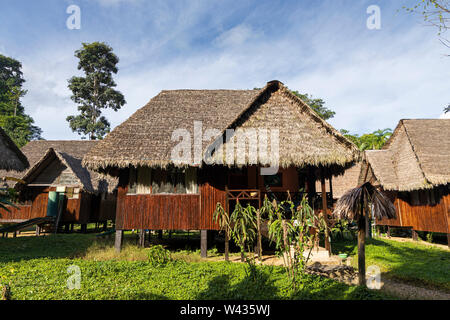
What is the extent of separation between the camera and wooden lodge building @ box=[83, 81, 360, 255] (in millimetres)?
8414

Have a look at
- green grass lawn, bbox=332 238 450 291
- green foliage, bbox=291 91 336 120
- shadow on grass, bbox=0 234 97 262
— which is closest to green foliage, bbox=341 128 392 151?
green foliage, bbox=291 91 336 120

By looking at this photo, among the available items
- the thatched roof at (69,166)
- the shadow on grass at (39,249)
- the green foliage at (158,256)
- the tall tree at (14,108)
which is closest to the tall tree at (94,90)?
the tall tree at (14,108)

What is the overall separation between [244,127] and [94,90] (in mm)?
30484

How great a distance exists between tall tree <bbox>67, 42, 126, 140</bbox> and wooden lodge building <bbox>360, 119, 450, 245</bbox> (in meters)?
30.5

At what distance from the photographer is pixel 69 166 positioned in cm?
1459

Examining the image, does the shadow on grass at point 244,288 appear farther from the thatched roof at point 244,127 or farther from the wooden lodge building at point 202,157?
the thatched roof at point 244,127

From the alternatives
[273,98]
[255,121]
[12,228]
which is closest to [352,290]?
[255,121]

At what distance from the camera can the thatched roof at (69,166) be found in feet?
48.2

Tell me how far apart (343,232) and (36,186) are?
1756 cm

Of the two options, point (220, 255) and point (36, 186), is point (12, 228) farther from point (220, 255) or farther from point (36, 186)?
point (220, 255)

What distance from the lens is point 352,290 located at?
17.2ft

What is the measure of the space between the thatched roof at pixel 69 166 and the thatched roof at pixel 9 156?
2529 millimetres

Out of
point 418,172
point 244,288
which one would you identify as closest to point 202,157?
point 244,288
